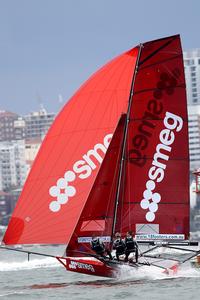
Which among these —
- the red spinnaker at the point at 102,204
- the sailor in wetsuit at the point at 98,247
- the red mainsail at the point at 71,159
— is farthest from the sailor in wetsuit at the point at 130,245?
the red mainsail at the point at 71,159

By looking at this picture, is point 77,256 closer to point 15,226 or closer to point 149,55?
point 15,226

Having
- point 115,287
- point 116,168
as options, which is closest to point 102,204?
point 116,168

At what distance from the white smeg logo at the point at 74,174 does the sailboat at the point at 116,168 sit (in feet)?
0.08

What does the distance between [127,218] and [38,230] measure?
287 centimetres

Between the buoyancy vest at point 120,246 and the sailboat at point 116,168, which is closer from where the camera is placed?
the sailboat at point 116,168

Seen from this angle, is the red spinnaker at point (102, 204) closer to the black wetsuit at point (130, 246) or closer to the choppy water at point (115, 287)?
the black wetsuit at point (130, 246)

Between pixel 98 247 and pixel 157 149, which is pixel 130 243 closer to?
pixel 98 247

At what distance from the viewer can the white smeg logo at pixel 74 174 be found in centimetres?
2925

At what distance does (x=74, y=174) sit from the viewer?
1167 inches

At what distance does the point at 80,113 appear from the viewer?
98.6 feet

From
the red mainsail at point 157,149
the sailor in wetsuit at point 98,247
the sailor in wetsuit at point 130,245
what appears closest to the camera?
the sailor in wetsuit at point 98,247

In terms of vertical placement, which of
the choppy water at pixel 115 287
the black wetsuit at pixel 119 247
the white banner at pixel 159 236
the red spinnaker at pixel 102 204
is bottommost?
the choppy water at pixel 115 287

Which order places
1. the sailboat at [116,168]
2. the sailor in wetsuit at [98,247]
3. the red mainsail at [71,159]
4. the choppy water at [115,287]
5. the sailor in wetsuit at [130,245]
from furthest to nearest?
the sailor in wetsuit at [130,245], the sailor in wetsuit at [98,247], the sailboat at [116,168], the red mainsail at [71,159], the choppy water at [115,287]

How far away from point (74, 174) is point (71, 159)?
401mm
